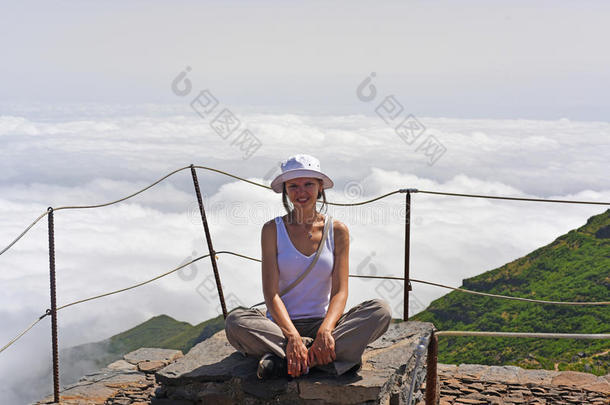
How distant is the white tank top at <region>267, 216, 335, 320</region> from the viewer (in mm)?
3822

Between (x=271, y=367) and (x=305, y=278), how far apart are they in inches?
22.3

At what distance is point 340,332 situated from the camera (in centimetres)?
366

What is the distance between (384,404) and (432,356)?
3.97 ft

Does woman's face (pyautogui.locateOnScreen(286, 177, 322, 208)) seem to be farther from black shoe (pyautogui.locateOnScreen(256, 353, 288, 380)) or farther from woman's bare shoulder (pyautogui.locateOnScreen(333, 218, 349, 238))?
black shoe (pyautogui.locateOnScreen(256, 353, 288, 380))

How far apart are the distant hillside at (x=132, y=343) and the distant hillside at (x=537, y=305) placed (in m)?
39.2

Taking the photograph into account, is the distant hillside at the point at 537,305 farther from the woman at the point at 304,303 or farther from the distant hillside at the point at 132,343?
the distant hillside at the point at 132,343

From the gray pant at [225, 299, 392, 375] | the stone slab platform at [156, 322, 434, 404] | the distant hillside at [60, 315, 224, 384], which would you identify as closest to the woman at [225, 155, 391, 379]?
the gray pant at [225, 299, 392, 375]

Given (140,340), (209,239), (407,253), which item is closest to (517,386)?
(407,253)

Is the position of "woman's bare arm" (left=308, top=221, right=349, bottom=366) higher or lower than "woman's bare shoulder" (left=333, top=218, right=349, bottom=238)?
lower

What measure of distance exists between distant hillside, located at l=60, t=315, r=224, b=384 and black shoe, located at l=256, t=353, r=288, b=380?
2729 inches

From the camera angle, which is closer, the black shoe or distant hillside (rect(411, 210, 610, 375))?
the black shoe

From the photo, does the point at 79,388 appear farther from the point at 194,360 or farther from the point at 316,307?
the point at 316,307

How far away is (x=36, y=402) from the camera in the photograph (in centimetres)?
498

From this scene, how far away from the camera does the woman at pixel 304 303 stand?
3652mm
